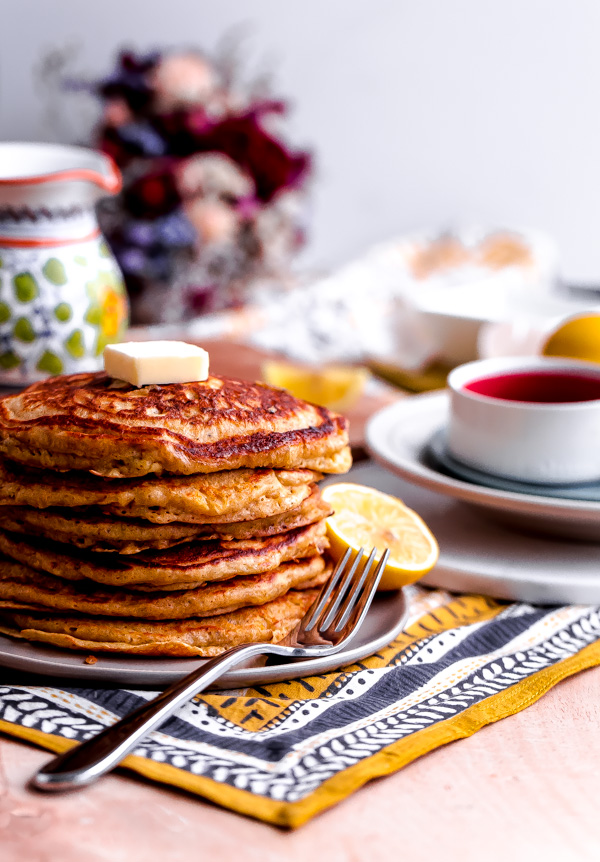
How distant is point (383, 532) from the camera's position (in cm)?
159

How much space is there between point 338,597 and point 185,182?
258 centimetres

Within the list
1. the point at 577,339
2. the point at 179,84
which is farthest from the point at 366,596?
the point at 179,84

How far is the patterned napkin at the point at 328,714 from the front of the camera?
1.04 m

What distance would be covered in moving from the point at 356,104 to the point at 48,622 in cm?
432

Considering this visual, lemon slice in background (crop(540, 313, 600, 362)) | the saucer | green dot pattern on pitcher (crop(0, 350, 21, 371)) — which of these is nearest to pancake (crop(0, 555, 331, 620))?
the saucer

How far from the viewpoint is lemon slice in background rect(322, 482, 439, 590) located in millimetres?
1490

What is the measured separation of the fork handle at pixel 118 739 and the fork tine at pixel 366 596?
221mm

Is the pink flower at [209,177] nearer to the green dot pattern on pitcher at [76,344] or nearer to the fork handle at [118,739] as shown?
the green dot pattern on pitcher at [76,344]

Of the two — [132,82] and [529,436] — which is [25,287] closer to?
[529,436]

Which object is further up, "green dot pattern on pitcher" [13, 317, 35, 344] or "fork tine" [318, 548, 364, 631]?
"green dot pattern on pitcher" [13, 317, 35, 344]

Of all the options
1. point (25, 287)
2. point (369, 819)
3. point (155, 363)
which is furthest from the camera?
point (25, 287)

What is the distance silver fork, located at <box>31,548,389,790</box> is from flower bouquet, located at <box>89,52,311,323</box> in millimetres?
2441

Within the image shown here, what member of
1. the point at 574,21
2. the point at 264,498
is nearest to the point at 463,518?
the point at 264,498

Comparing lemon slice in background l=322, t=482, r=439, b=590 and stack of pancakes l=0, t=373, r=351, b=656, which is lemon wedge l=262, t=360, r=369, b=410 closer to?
lemon slice in background l=322, t=482, r=439, b=590
